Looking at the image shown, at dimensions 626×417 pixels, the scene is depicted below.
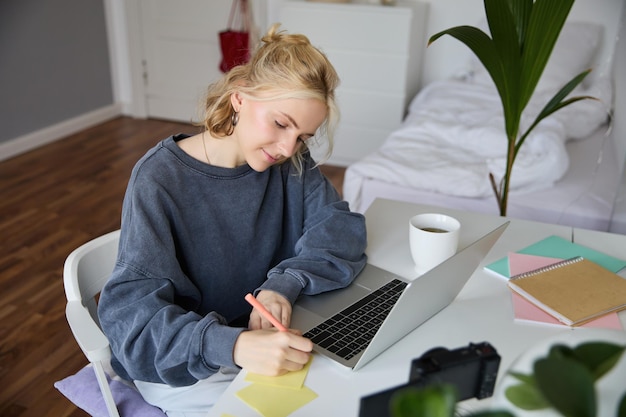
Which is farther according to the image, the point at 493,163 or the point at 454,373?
the point at 493,163

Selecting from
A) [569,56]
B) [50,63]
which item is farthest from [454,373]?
[50,63]

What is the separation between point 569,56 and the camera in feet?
10.3

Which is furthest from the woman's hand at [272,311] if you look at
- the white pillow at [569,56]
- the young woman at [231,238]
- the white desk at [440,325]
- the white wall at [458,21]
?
the white wall at [458,21]

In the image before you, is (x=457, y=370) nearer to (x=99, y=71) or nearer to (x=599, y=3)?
(x=599, y=3)

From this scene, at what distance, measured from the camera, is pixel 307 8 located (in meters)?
3.35

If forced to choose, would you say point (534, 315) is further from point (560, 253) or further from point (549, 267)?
point (560, 253)

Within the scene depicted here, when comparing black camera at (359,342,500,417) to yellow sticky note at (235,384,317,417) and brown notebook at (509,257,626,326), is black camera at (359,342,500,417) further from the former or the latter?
brown notebook at (509,257,626,326)

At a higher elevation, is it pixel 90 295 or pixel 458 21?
pixel 458 21

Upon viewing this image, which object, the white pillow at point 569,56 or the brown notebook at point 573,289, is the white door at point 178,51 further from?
the brown notebook at point 573,289

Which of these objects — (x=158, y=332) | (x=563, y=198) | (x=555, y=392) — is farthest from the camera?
(x=563, y=198)

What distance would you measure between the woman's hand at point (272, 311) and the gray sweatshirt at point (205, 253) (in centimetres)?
2

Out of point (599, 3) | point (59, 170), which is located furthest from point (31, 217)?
point (599, 3)

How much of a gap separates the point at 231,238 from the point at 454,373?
26.7 inches

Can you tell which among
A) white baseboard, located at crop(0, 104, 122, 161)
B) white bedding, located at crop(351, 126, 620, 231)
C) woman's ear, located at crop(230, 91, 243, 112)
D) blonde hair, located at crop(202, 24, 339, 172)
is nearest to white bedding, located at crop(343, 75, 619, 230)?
white bedding, located at crop(351, 126, 620, 231)
